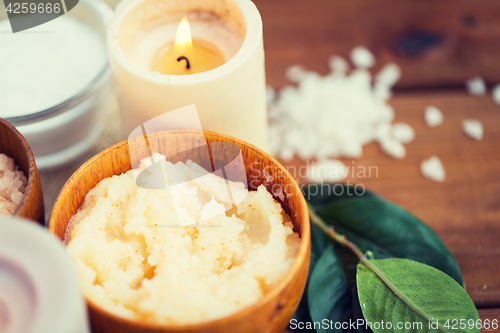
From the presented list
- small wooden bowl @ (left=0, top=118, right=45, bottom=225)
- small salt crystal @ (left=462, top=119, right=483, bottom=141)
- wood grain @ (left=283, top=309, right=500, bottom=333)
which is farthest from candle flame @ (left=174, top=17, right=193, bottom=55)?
small salt crystal @ (left=462, top=119, right=483, bottom=141)

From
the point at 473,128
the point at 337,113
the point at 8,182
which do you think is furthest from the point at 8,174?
the point at 473,128

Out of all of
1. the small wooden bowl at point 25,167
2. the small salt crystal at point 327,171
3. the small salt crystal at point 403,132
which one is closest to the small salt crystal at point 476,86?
the small salt crystal at point 403,132

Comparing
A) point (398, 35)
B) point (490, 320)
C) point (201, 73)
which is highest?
point (201, 73)

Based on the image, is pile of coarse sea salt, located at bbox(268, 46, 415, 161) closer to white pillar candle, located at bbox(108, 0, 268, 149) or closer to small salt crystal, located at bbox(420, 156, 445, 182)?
small salt crystal, located at bbox(420, 156, 445, 182)

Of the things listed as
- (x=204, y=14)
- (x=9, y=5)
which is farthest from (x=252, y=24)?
(x=9, y=5)

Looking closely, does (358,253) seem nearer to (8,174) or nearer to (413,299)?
(413,299)

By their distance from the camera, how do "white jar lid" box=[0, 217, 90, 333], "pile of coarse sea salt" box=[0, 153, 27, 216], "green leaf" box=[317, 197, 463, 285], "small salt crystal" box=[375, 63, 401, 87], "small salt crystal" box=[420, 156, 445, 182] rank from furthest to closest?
"small salt crystal" box=[375, 63, 401, 87] → "small salt crystal" box=[420, 156, 445, 182] → "green leaf" box=[317, 197, 463, 285] → "pile of coarse sea salt" box=[0, 153, 27, 216] → "white jar lid" box=[0, 217, 90, 333]

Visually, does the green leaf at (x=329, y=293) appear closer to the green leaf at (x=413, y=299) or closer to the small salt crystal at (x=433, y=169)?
Answer: the green leaf at (x=413, y=299)

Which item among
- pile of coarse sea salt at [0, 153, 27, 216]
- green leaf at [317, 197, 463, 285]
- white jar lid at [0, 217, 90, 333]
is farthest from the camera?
green leaf at [317, 197, 463, 285]
